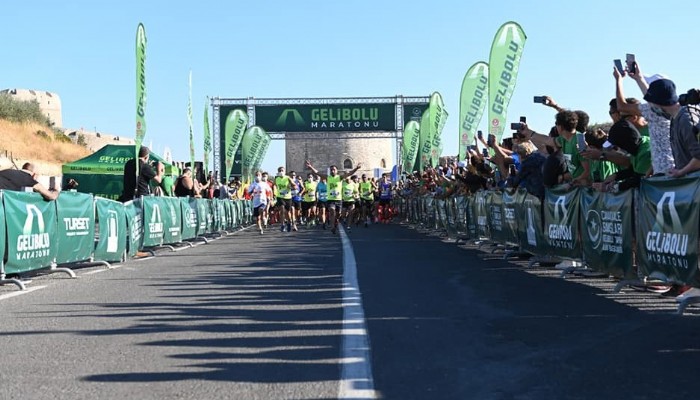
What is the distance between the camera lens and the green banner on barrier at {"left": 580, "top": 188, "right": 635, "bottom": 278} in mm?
7891

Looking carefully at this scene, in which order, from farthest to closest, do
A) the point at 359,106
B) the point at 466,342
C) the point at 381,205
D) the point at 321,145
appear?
the point at 321,145 → the point at 359,106 → the point at 381,205 → the point at 466,342

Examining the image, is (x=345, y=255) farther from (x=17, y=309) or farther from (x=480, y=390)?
(x=480, y=390)

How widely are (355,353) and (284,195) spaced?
19.6 m

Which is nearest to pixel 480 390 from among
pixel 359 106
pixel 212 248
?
pixel 212 248

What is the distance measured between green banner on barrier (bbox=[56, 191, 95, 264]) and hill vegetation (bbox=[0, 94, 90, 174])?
41.9 meters

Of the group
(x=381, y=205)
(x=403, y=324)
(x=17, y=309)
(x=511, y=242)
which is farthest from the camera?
(x=381, y=205)

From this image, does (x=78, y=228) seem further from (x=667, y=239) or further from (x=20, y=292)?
(x=667, y=239)

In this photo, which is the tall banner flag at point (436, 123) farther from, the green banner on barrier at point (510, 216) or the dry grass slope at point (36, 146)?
the dry grass slope at point (36, 146)

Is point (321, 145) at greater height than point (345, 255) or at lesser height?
greater

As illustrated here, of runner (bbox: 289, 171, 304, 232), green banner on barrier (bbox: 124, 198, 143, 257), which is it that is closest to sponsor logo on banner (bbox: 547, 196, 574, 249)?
green banner on barrier (bbox: 124, 198, 143, 257)

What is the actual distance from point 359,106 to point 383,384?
45847 mm

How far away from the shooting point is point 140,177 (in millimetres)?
14922

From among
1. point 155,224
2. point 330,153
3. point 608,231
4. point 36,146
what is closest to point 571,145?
point 608,231

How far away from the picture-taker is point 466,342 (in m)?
5.31
